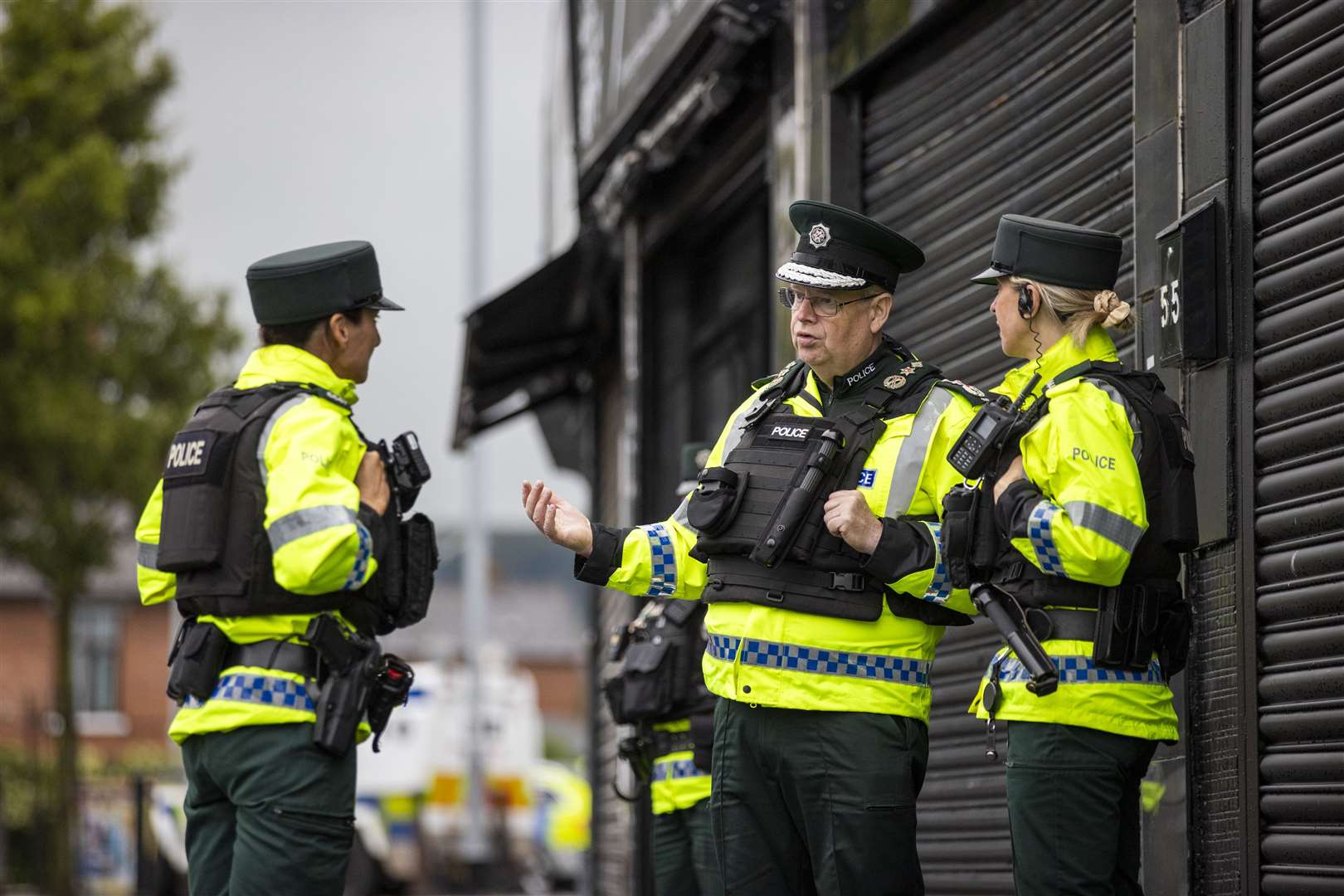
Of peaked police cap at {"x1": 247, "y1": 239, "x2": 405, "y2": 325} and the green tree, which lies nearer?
peaked police cap at {"x1": 247, "y1": 239, "x2": 405, "y2": 325}

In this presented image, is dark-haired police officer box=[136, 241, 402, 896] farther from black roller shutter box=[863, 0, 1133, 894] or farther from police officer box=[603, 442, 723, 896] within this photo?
black roller shutter box=[863, 0, 1133, 894]

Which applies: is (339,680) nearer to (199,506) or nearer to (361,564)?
(361,564)

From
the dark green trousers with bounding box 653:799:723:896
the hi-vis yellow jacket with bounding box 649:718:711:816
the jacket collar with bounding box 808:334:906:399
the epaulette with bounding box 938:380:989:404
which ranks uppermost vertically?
the jacket collar with bounding box 808:334:906:399

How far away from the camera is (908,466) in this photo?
14.1 ft

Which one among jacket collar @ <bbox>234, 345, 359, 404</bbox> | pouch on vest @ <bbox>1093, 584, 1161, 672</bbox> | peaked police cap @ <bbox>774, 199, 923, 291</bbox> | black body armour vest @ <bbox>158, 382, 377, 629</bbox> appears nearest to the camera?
pouch on vest @ <bbox>1093, 584, 1161, 672</bbox>

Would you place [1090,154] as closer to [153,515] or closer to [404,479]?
[404,479]

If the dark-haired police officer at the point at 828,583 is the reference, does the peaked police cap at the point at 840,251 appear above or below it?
above

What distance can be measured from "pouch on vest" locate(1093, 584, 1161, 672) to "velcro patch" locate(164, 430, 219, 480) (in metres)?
2.37

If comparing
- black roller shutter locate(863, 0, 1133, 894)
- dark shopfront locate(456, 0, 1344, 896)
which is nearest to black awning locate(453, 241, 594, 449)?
dark shopfront locate(456, 0, 1344, 896)

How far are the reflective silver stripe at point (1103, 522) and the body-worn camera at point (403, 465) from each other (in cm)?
203

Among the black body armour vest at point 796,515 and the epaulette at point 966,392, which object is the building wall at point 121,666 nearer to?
the black body armour vest at point 796,515

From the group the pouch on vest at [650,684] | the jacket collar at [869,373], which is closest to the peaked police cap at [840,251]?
the jacket collar at [869,373]

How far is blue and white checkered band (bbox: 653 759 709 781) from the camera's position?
646 centimetres

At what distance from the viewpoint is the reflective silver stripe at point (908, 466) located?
4273 mm
